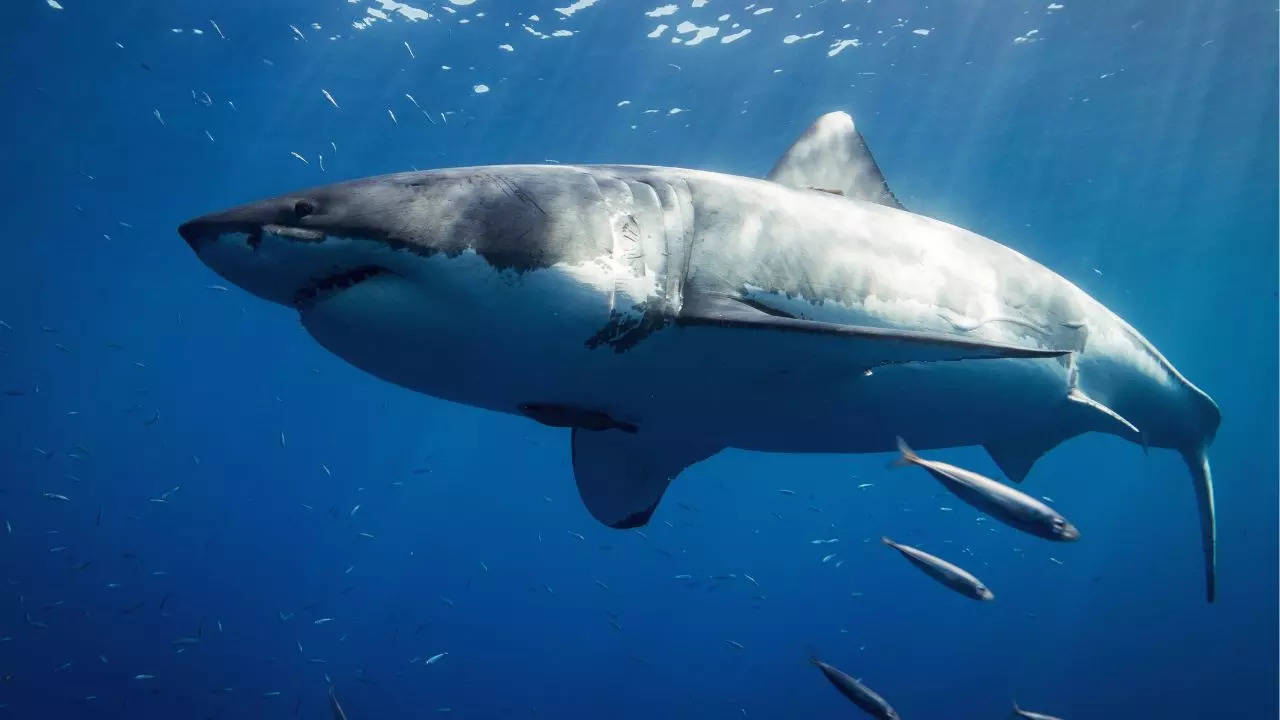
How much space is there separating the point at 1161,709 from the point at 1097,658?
24.0ft

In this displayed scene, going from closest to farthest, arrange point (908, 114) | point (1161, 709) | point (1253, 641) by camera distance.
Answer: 1. point (908, 114)
2. point (1161, 709)
3. point (1253, 641)

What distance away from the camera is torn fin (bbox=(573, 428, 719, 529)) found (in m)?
4.11

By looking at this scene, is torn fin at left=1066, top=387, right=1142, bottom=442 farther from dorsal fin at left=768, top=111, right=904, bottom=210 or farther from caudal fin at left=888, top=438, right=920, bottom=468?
dorsal fin at left=768, top=111, right=904, bottom=210

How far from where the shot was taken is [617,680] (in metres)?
38.1

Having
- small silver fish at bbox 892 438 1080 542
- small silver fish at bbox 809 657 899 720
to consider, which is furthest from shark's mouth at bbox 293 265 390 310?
small silver fish at bbox 809 657 899 720

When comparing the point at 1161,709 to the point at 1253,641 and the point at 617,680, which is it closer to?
the point at 1253,641

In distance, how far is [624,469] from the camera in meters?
4.32

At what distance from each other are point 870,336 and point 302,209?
1868mm

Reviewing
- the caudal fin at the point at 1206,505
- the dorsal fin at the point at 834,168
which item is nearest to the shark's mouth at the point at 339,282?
the dorsal fin at the point at 834,168

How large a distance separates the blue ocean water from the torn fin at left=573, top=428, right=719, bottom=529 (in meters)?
9.74

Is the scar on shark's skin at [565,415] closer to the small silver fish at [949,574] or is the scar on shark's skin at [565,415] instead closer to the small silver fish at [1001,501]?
the small silver fish at [1001,501]

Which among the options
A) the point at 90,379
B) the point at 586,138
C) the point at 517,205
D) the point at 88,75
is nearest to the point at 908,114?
the point at 586,138

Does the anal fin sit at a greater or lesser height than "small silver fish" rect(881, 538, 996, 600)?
greater

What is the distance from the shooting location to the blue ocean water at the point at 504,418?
1877 centimetres
